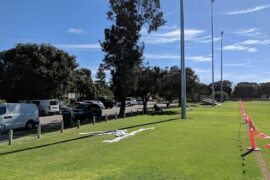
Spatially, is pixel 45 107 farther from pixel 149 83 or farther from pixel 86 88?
pixel 86 88

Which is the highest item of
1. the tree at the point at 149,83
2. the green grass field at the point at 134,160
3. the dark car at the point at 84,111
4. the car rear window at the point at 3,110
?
the tree at the point at 149,83

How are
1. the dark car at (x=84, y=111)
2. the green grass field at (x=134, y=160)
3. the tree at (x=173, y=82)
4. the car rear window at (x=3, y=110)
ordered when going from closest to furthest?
the green grass field at (x=134, y=160) → the car rear window at (x=3, y=110) → the dark car at (x=84, y=111) → the tree at (x=173, y=82)

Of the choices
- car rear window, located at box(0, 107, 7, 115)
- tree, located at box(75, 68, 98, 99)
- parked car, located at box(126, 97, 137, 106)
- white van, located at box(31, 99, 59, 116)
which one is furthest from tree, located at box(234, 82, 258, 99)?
car rear window, located at box(0, 107, 7, 115)

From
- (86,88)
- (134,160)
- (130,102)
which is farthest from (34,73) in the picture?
(134,160)

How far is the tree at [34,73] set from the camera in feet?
185

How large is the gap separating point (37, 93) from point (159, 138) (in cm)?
4154

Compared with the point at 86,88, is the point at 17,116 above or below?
below

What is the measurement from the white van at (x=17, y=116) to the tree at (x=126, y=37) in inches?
643

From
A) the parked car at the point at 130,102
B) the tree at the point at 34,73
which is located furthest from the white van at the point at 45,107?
the parked car at the point at 130,102

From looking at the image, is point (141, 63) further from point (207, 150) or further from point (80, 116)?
point (207, 150)

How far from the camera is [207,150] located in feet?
45.7

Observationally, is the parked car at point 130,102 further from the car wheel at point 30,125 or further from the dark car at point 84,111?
the car wheel at point 30,125

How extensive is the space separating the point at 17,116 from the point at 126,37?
64.5 ft

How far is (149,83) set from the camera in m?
50.2
